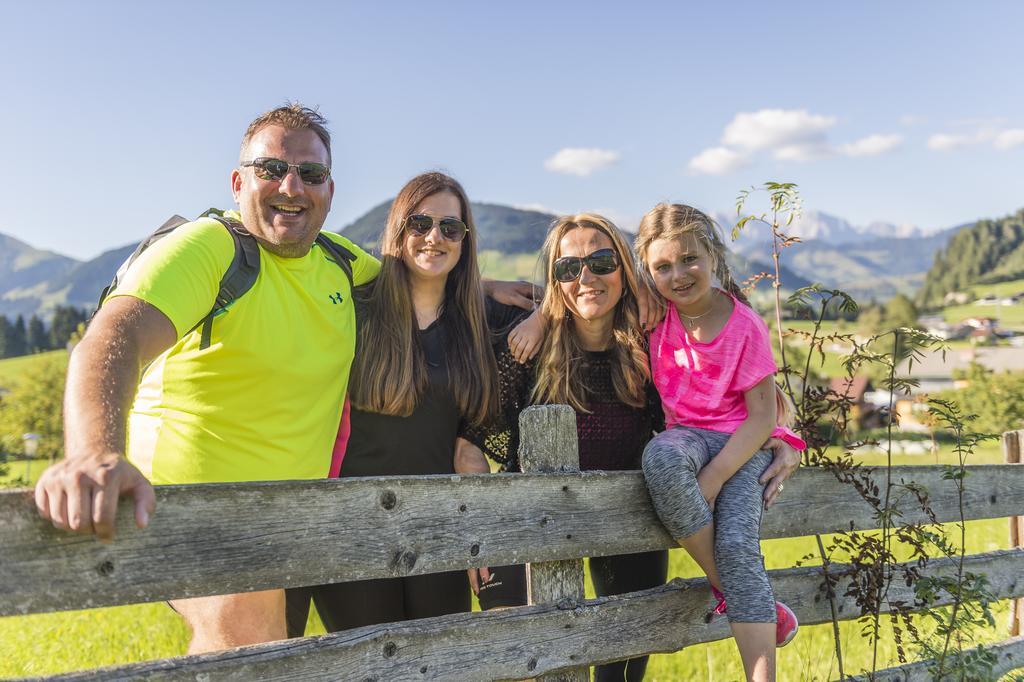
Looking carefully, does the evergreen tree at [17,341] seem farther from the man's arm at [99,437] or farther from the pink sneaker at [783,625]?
the pink sneaker at [783,625]

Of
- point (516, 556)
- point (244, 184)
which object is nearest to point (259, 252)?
point (244, 184)

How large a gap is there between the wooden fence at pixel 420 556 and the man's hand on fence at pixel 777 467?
28 centimetres

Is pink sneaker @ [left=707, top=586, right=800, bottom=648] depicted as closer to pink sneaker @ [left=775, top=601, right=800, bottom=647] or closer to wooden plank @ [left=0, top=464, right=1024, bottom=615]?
pink sneaker @ [left=775, top=601, right=800, bottom=647]

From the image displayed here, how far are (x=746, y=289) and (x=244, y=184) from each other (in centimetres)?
264

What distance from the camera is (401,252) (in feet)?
13.4

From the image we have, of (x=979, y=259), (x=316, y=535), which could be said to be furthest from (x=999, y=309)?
(x=316, y=535)

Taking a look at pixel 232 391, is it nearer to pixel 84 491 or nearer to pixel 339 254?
pixel 339 254

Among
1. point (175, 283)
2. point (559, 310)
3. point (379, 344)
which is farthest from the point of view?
point (559, 310)

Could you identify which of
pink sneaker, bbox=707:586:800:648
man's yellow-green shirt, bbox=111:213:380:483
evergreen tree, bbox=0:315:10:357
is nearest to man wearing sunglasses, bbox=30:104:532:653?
man's yellow-green shirt, bbox=111:213:380:483

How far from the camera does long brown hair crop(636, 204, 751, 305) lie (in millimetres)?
3885

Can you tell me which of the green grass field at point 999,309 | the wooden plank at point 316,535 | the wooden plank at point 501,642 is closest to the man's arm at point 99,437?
the wooden plank at point 316,535

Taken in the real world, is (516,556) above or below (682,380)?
below

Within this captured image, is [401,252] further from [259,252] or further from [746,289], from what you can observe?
[746,289]

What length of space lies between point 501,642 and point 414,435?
3.73ft
